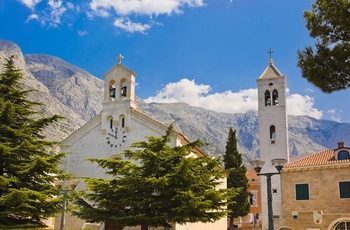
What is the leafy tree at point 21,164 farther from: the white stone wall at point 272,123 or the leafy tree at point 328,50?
the white stone wall at point 272,123

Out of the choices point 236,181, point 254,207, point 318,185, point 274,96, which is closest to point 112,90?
point 318,185

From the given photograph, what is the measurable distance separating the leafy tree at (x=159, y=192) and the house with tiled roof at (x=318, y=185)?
1172 centimetres

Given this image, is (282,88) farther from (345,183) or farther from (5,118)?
(5,118)

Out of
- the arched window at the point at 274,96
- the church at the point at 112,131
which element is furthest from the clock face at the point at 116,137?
the arched window at the point at 274,96

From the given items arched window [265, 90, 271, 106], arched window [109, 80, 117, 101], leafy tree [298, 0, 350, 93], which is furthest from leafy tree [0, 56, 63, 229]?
arched window [265, 90, 271, 106]

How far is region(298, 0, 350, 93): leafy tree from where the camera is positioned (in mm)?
11969

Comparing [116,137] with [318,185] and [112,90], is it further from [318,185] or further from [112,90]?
[318,185]

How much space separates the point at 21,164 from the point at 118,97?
9.13 meters

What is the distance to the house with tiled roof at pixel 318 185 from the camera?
97.5ft

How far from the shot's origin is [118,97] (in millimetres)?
26469

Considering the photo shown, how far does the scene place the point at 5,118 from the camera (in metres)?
19.2

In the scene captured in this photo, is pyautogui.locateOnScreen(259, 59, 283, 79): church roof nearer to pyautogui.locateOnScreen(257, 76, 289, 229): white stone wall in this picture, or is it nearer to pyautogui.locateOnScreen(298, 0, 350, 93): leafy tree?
pyautogui.locateOnScreen(257, 76, 289, 229): white stone wall

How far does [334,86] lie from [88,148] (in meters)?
18.2

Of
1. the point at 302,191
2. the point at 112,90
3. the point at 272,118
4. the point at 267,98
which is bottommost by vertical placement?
the point at 302,191
